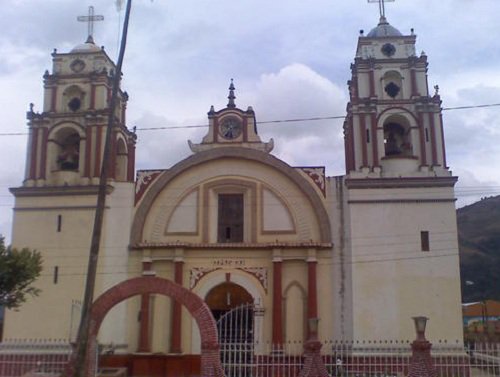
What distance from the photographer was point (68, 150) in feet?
81.8

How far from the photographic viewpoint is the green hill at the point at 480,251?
64.1 meters

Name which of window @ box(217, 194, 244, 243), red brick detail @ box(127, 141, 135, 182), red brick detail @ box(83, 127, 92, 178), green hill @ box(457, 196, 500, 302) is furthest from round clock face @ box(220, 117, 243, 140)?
green hill @ box(457, 196, 500, 302)

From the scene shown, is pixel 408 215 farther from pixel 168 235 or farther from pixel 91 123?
pixel 91 123

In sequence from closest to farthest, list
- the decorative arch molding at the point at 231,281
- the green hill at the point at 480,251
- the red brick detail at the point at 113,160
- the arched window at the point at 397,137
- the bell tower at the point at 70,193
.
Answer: the decorative arch molding at the point at 231,281
the bell tower at the point at 70,193
the arched window at the point at 397,137
the red brick detail at the point at 113,160
the green hill at the point at 480,251

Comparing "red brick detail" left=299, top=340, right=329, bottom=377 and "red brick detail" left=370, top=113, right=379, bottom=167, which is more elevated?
"red brick detail" left=370, top=113, right=379, bottom=167

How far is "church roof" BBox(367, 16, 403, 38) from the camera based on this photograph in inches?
961

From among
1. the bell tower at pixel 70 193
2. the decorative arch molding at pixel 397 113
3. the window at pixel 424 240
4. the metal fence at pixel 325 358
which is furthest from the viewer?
the decorative arch molding at pixel 397 113

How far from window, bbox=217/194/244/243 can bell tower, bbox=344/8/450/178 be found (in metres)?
4.17

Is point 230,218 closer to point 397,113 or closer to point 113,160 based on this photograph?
point 113,160

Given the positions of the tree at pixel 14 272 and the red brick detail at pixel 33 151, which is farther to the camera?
the red brick detail at pixel 33 151

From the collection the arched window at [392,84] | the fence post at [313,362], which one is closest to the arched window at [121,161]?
the arched window at [392,84]

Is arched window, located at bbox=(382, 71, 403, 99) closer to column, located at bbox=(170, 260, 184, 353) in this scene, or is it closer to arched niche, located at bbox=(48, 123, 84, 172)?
column, located at bbox=(170, 260, 184, 353)

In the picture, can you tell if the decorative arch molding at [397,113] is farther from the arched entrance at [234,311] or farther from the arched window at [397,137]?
the arched entrance at [234,311]

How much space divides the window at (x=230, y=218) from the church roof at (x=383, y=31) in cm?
806
